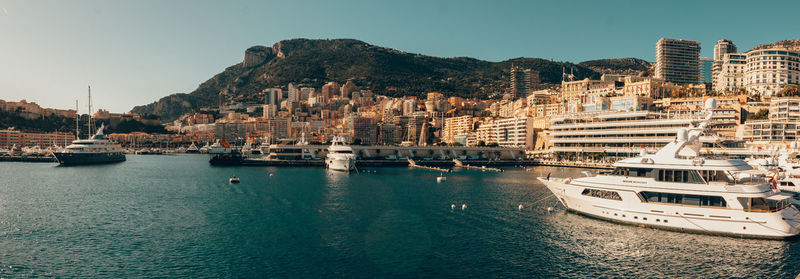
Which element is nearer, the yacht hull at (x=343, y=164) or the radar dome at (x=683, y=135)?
the radar dome at (x=683, y=135)

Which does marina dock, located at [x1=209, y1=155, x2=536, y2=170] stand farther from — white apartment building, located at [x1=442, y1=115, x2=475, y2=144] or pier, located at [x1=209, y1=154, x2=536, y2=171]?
white apartment building, located at [x1=442, y1=115, x2=475, y2=144]

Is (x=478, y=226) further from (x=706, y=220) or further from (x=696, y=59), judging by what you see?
(x=696, y=59)

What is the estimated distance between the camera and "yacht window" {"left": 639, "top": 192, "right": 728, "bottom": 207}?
2481 centimetres

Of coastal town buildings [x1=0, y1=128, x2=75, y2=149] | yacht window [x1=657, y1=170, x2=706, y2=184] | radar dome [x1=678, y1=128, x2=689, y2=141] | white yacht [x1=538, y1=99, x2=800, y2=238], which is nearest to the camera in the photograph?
white yacht [x1=538, y1=99, x2=800, y2=238]

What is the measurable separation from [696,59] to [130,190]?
19239cm

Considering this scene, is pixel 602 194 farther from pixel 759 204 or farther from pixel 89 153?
pixel 89 153

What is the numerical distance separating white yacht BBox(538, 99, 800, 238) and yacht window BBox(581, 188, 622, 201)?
0.06 m

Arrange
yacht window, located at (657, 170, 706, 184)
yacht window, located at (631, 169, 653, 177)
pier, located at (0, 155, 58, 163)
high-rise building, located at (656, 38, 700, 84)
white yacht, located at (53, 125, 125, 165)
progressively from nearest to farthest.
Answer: yacht window, located at (657, 170, 706, 184)
yacht window, located at (631, 169, 653, 177)
white yacht, located at (53, 125, 125, 165)
pier, located at (0, 155, 58, 163)
high-rise building, located at (656, 38, 700, 84)

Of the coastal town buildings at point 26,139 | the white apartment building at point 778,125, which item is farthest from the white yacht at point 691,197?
the coastal town buildings at point 26,139

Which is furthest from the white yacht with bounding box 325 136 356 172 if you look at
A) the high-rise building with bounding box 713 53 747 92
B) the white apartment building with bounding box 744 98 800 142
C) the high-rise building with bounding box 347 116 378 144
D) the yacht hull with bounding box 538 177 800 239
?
the high-rise building with bounding box 347 116 378 144

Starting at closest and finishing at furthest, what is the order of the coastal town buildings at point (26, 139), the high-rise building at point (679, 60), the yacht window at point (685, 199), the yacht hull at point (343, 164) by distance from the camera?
the yacht window at point (685, 199), the yacht hull at point (343, 164), the coastal town buildings at point (26, 139), the high-rise building at point (679, 60)

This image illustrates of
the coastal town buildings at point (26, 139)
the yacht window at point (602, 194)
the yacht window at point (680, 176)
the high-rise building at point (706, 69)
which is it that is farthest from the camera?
the high-rise building at point (706, 69)

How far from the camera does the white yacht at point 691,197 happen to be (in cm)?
2400

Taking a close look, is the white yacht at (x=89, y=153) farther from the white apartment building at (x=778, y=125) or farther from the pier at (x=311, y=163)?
the white apartment building at (x=778, y=125)
